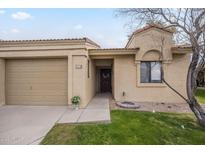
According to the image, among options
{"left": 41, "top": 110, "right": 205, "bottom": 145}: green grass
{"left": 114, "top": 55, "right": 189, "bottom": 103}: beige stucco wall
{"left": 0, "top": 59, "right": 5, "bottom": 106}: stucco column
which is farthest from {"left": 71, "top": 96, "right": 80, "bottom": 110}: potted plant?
{"left": 0, "top": 59, "right": 5, "bottom": 106}: stucco column

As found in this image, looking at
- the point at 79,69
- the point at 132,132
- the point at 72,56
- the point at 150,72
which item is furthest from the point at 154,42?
the point at 132,132

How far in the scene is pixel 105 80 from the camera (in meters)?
18.1

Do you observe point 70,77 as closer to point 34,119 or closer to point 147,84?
point 34,119

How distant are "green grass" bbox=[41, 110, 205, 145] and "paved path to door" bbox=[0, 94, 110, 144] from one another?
1.38 feet

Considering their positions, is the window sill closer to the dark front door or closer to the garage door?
the garage door

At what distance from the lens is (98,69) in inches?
683

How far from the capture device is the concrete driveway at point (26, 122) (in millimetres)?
5832

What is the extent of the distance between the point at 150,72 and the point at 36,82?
697 centimetres

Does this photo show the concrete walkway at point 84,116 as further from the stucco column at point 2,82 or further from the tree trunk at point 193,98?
the stucco column at point 2,82

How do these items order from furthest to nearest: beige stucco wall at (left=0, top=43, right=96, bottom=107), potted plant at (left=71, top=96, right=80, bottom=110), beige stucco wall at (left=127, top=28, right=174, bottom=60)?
beige stucco wall at (left=127, top=28, right=174, bottom=60) → beige stucco wall at (left=0, top=43, right=96, bottom=107) → potted plant at (left=71, top=96, right=80, bottom=110)

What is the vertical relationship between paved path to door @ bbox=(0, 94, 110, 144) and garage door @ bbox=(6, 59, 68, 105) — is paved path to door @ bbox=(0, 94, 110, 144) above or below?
below

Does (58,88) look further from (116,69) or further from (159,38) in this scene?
(159,38)

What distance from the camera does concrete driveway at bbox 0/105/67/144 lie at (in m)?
5.83

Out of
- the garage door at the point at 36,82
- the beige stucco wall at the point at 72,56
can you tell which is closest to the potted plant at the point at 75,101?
the beige stucco wall at the point at 72,56
